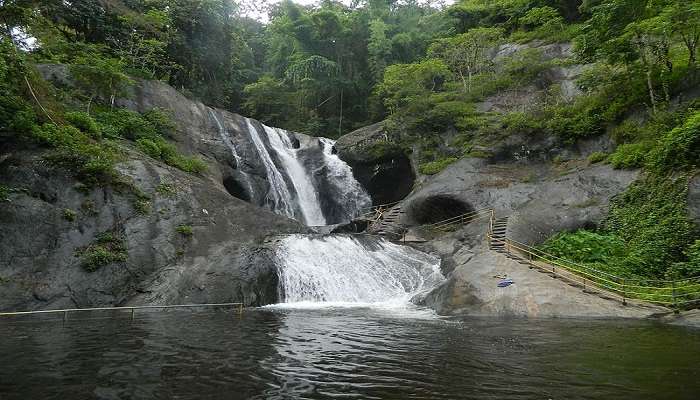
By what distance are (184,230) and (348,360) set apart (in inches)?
506

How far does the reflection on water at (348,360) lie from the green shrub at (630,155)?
11.8 m

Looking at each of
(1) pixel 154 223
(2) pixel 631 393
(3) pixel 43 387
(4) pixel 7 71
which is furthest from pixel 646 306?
(4) pixel 7 71

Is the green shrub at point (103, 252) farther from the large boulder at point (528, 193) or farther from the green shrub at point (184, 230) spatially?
the large boulder at point (528, 193)

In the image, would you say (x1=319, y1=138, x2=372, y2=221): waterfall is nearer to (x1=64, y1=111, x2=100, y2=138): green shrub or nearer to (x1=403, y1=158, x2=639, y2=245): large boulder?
(x1=403, y1=158, x2=639, y2=245): large boulder

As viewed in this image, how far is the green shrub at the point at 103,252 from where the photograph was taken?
1530 centimetres

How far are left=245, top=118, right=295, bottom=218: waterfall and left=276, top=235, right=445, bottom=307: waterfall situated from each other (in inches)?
356

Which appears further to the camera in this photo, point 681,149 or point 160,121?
point 160,121

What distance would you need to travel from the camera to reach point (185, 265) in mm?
16953

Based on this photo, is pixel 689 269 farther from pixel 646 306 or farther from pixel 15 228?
pixel 15 228

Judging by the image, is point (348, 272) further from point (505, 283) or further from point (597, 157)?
point (597, 157)

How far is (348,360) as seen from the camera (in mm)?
7504

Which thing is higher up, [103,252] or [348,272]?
[103,252]

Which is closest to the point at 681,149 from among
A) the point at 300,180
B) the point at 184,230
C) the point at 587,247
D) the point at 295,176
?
the point at 587,247

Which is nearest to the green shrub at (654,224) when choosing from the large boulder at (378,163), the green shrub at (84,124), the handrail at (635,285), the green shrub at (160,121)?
the handrail at (635,285)
